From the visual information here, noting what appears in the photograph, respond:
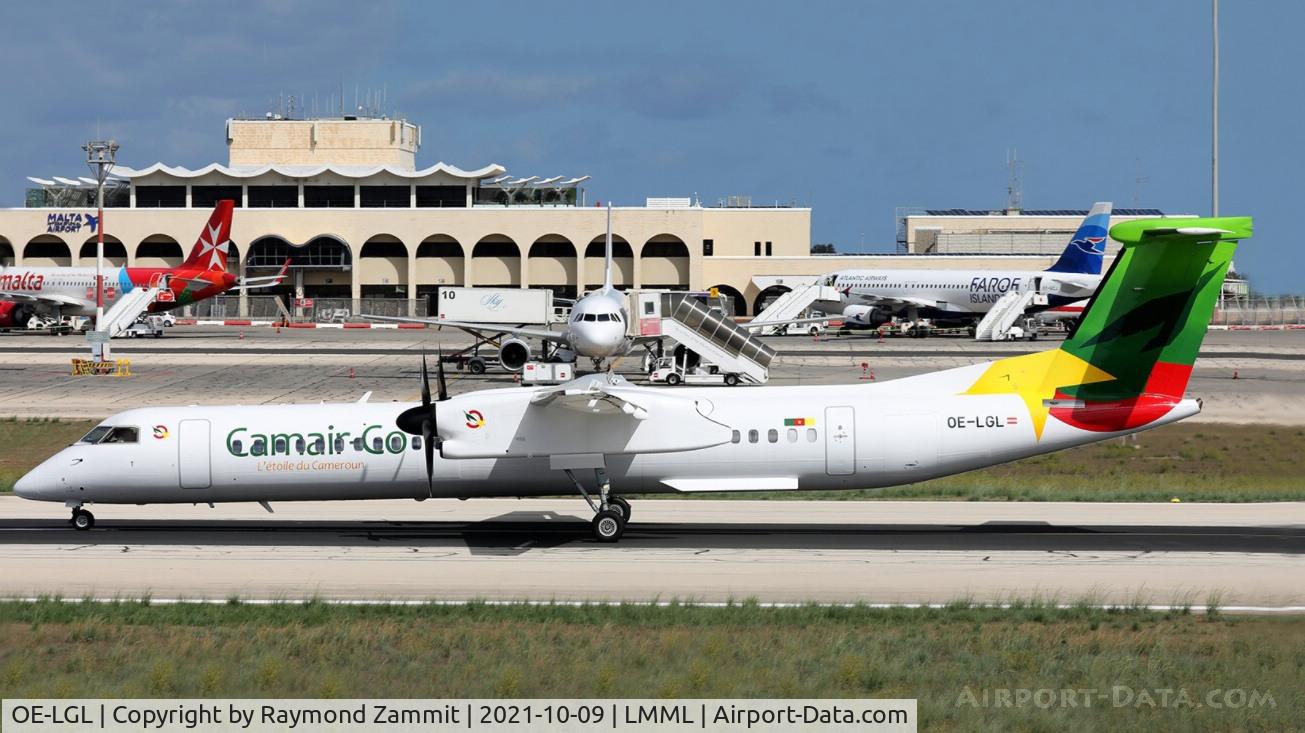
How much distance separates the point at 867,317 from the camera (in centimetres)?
9944

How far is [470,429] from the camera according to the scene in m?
26.0

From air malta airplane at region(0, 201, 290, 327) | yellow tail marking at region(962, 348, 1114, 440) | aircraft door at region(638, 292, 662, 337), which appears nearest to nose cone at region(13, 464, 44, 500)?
yellow tail marking at region(962, 348, 1114, 440)

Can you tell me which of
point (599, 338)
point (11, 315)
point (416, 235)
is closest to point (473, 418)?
point (599, 338)

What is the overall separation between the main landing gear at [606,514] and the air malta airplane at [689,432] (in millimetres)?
32

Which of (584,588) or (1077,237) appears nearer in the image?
(584,588)

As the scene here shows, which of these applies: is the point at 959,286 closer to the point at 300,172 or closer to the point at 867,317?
the point at 867,317

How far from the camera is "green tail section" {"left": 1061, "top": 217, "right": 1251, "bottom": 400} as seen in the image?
25453mm

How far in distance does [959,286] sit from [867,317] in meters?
6.73

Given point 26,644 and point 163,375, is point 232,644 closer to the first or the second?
point 26,644

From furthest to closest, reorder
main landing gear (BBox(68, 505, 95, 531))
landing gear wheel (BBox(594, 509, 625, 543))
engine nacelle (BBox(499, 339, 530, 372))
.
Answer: engine nacelle (BBox(499, 339, 530, 372)), main landing gear (BBox(68, 505, 95, 531)), landing gear wheel (BBox(594, 509, 625, 543))

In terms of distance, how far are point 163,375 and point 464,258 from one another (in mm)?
62435

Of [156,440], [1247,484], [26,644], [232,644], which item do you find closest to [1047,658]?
[232,644]

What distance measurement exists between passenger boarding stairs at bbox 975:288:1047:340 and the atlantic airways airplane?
0.71 m

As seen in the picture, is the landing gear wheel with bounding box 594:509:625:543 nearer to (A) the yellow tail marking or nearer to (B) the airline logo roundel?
(B) the airline logo roundel
